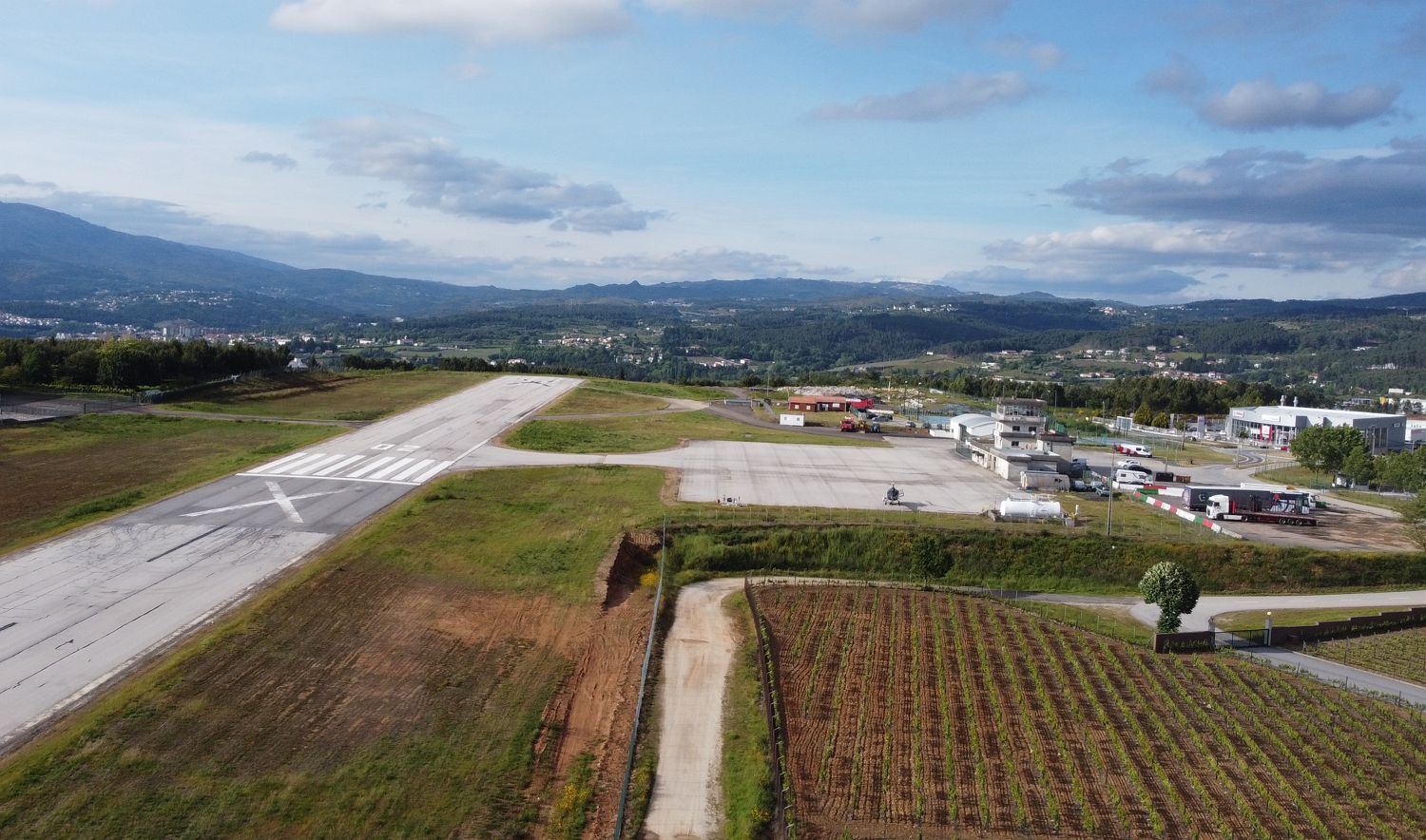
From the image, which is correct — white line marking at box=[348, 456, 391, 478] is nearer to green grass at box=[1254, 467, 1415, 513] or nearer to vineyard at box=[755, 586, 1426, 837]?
vineyard at box=[755, 586, 1426, 837]

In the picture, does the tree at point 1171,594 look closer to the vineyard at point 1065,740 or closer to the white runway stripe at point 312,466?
the vineyard at point 1065,740

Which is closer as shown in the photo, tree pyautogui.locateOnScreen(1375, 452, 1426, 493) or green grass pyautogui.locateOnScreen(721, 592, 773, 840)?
green grass pyautogui.locateOnScreen(721, 592, 773, 840)

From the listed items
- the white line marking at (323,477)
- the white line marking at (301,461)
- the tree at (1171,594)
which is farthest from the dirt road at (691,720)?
the white line marking at (301,461)

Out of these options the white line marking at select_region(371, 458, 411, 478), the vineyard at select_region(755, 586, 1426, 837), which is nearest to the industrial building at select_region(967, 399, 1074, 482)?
the vineyard at select_region(755, 586, 1426, 837)

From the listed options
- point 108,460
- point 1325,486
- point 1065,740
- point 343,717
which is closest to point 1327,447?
point 1325,486

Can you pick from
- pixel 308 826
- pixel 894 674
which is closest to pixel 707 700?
pixel 894 674

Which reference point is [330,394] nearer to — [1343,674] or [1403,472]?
[1343,674]
